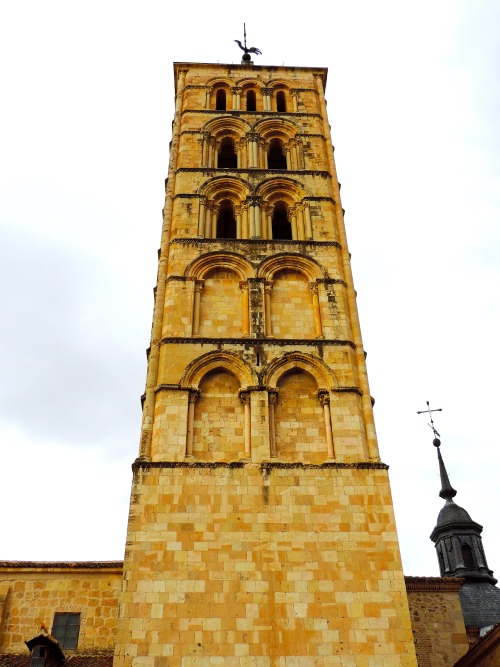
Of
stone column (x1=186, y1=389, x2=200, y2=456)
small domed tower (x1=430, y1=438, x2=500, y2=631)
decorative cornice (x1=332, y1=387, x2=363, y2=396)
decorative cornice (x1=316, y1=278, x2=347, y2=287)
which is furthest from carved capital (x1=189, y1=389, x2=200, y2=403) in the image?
small domed tower (x1=430, y1=438, x2=500, y2=631)

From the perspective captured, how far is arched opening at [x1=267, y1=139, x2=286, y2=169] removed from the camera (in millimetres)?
24922

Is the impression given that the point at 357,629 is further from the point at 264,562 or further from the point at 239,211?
the point at 239,211

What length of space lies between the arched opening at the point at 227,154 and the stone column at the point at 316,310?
772 centimetres

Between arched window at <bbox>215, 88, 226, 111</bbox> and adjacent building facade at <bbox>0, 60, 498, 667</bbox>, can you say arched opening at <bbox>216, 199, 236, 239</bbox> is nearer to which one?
adjacent building facade at <bbox>0, 60, 498, 667</bbox>

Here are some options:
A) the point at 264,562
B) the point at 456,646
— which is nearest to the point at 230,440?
the point at 264,562

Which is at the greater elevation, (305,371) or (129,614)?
(305,371)

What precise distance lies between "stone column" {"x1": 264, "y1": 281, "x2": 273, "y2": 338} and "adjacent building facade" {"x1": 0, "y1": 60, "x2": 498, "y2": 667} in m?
0.06

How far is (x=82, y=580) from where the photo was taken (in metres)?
16.4

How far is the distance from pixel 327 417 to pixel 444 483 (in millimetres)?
24440

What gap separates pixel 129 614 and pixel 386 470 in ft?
19.7

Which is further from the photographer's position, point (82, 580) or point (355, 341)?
point (355, 341)

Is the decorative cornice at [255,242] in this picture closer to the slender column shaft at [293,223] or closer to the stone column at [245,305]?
the slender column shaft at [293,223]

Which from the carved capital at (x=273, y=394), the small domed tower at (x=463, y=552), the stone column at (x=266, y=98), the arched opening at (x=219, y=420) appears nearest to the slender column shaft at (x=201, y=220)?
the arched opening at (x=219, y=420)

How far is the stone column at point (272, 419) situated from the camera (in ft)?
51.1
